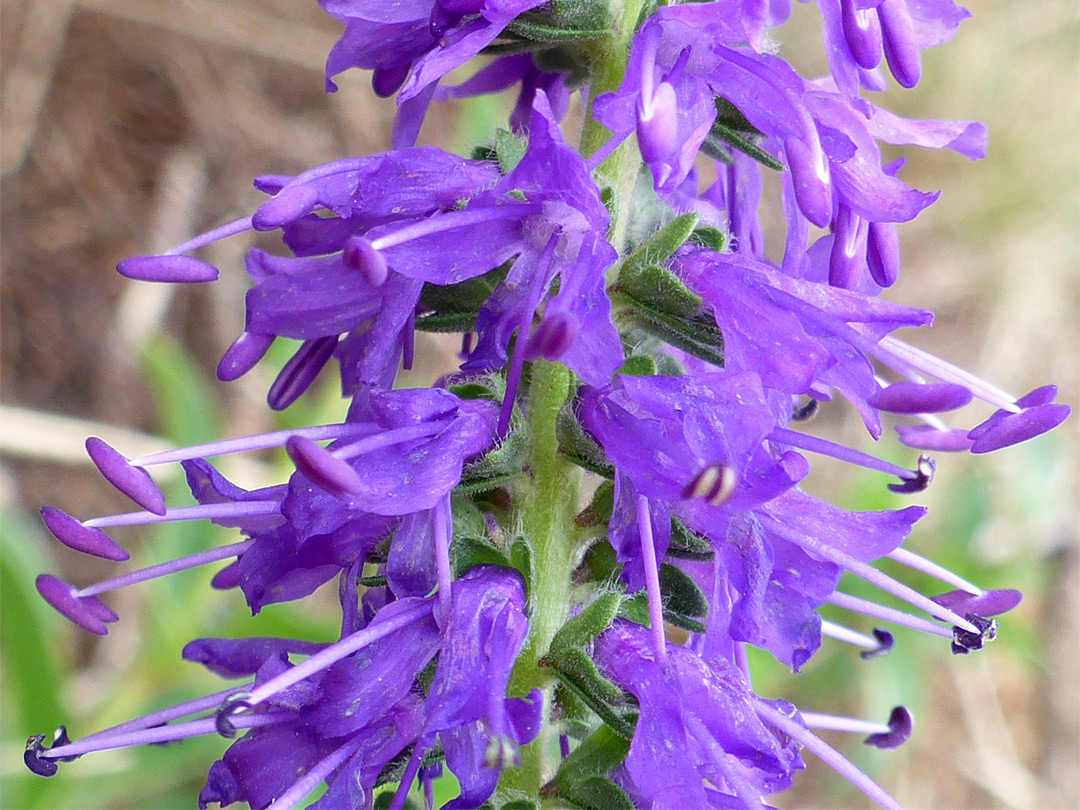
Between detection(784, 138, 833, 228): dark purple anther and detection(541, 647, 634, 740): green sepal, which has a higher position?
detection(784, 138, 833, 228): dark purple anther

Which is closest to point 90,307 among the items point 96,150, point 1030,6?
point 96,150

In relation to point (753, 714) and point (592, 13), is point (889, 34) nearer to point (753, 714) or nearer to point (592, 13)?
point (592, 13)

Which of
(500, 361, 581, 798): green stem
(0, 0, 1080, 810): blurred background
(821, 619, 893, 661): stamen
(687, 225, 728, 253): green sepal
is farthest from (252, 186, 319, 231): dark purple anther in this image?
(0, 0, 1080, 810): blurred background

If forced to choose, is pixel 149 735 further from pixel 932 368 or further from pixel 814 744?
pixel 932 368

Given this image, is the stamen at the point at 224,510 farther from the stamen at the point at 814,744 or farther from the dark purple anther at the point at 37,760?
the stamen at the point at 814,744

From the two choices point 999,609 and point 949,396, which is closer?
point 949,396

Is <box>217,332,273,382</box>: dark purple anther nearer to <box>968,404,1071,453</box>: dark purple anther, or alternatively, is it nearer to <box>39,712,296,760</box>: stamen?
<box>39,712,296,760</box>: stamen

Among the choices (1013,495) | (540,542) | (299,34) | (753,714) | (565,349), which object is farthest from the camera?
(299,34)

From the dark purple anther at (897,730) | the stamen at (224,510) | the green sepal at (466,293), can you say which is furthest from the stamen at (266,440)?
the dark purple anther at (897,730)
